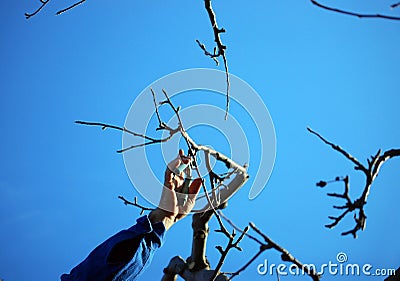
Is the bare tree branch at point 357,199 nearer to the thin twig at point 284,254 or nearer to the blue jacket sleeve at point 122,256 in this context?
the thin twig at point 284,254

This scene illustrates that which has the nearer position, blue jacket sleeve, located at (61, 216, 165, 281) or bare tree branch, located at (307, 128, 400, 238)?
bare tree branch, located at (307, 128, 400, 238)

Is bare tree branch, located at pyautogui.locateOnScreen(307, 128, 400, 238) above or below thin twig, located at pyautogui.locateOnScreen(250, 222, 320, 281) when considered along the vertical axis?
above

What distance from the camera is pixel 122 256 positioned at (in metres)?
2.09

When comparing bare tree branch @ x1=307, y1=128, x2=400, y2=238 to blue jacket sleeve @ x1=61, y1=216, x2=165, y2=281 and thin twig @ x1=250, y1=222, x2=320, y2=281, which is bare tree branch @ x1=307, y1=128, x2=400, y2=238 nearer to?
thin twig @ x1=250, y1=222, x2=320, y2=281

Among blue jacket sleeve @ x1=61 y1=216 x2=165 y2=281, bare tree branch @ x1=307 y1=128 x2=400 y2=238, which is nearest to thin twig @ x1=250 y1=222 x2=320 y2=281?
bare tree branch @ x1=307 y1=128 x2=400 y2=238

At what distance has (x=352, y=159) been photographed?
1.33 m

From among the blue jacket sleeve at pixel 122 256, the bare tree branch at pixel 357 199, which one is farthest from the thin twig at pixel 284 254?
the blue jacket sleeve at pixel 122 256

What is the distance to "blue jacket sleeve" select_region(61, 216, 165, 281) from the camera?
204 cm

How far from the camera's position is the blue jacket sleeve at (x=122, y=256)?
204cm

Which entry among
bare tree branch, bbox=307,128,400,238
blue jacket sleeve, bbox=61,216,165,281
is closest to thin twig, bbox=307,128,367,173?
bare tree branch, bbox=307,128,400,238

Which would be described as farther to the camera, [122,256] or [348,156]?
[122,256]

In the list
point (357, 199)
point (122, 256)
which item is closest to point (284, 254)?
point (357, 199)

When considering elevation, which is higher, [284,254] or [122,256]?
[122,256]

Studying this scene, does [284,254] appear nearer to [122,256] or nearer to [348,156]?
[348,156]
